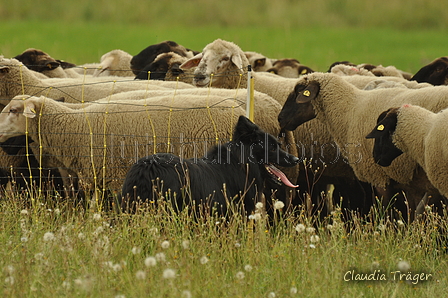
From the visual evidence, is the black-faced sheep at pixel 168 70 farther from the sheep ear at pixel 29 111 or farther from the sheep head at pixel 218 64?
the sheep ear at pixel 29 111

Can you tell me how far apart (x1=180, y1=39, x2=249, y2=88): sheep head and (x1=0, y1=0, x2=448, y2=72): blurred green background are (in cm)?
2107

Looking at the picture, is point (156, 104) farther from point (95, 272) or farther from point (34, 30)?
point (34, 30)

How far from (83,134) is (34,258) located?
2786mm

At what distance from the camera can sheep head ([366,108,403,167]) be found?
629cm

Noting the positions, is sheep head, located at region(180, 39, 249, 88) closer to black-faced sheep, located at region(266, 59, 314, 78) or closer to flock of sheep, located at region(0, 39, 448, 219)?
flock of sheep, located at region(0, 39, 448, 219)

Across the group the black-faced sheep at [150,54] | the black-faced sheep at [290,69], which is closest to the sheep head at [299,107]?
the black-faced sheep at [150,54]

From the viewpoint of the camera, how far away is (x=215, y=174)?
5.26 metres

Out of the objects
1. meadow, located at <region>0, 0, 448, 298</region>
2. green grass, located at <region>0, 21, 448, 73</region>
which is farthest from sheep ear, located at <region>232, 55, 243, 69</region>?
green grass, located at <region>0, 21, 448, 73</region>

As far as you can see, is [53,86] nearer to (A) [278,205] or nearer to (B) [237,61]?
(B) [237,61]

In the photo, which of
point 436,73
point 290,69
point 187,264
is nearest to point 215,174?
point 187,264

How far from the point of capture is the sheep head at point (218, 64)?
325 inches

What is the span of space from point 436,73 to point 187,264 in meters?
6.55

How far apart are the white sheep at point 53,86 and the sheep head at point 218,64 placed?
0.95ft

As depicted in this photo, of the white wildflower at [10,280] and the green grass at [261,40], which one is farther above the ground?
the white wildflower at [10,280]
